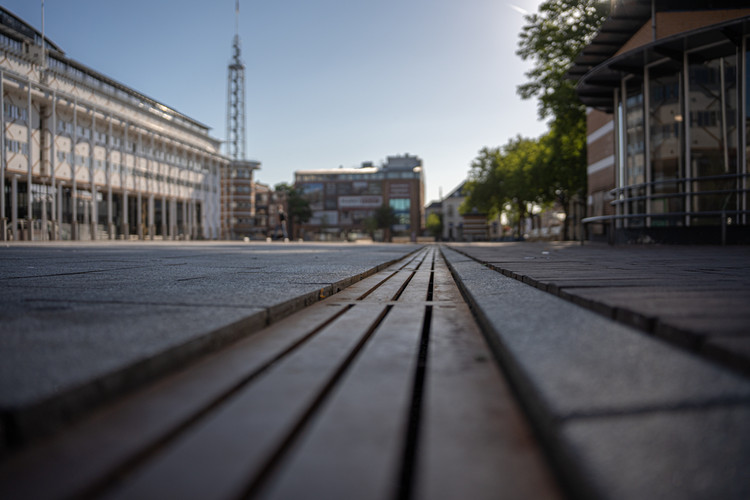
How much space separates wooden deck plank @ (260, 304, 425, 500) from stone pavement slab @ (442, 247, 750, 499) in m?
0.29

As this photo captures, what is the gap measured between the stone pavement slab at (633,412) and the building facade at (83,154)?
40.3 m

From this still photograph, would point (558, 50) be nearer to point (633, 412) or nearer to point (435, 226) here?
point (633, 412)

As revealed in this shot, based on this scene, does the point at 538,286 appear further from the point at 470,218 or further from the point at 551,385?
the point at 470,218

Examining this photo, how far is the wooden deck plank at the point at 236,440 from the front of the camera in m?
0.77

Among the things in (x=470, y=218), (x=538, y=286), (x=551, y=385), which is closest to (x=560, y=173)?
(x=470, y=218)

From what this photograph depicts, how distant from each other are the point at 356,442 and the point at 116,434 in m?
0.47

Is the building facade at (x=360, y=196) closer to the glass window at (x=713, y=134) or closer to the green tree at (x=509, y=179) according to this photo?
the green tree at (x=509, y=179)

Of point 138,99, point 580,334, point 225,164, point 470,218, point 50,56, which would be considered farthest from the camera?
point 225,164

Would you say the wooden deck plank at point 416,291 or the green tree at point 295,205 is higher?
the green tree at point 295,205

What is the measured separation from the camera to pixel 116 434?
0.94m

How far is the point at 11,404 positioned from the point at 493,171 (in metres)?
43.2

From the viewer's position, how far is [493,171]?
4203 cm

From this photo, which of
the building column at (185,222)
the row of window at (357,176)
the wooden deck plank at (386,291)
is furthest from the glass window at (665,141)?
the row of window at (357,176)

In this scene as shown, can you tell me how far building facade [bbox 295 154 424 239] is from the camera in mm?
96375
